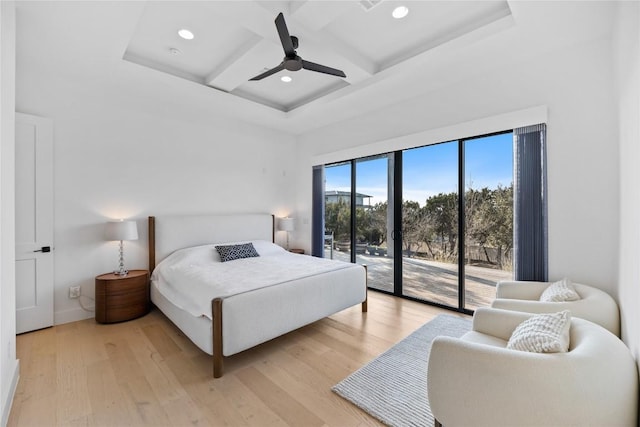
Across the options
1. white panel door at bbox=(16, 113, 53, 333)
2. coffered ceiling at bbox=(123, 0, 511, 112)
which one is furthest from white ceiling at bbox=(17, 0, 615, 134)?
white panel door at bbox=(16, 113, 53, 333)

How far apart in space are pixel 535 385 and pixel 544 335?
299mm

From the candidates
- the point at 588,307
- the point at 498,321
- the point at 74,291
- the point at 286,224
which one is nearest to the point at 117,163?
the point at 74,291

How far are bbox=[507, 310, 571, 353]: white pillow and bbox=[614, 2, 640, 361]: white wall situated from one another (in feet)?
1.15

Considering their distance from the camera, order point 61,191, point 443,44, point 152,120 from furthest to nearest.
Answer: point 152,120, point 61,191, point 443,44

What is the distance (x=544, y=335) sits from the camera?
1345mm

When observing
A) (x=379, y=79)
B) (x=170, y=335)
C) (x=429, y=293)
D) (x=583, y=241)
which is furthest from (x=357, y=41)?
(x=170, y=335)

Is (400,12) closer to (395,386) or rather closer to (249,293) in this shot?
(249,293)

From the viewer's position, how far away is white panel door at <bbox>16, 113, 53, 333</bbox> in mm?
2754

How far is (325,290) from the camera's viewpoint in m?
2.80

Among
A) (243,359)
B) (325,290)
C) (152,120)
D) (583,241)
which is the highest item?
(152,120)

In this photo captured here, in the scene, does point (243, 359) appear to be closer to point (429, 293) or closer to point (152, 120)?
point (429, 293)

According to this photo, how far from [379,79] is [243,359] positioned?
3.20 m

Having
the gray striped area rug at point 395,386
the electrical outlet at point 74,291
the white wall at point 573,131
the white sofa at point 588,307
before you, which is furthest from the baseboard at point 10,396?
the white wall at point 573,131

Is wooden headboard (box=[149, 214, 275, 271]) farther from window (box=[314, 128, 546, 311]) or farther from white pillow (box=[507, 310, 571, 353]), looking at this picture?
white pillow (box=[507, 310, 571, 353])
